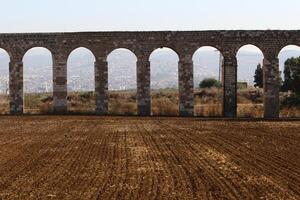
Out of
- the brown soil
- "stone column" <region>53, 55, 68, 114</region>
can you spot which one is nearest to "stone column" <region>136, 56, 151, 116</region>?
"stone column" <region>53, 55, 68, 114</region>

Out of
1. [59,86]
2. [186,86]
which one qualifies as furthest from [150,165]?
[59,86]

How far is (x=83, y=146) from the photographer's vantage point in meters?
18.3

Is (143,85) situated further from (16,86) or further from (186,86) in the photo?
(16,86)

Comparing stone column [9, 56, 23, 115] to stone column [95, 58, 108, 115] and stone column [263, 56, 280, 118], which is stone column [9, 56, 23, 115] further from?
stone column [263, 56, 280, 118]

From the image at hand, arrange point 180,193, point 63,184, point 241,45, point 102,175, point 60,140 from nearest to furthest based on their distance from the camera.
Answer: point 180,193 < point 63,184 < point 102,175 < point 60,140 < point 241,45

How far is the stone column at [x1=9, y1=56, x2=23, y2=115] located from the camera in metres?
39.0

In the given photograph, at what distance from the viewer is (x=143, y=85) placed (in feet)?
127

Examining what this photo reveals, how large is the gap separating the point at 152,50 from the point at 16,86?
30.4ft

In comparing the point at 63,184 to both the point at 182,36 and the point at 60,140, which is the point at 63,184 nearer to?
the point at 60,140

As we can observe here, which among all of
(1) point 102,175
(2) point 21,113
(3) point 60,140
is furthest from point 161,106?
(1) point 102,175

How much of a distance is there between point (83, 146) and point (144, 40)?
20.9 meters

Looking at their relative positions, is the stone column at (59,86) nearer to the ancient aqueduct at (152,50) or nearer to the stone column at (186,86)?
the ancient aqueduct at (152,50)

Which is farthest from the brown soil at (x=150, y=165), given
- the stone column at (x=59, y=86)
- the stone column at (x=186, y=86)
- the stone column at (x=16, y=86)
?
the stone column at (x=16, y=86)

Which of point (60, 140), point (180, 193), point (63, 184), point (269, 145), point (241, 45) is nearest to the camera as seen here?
point (180, 193)
